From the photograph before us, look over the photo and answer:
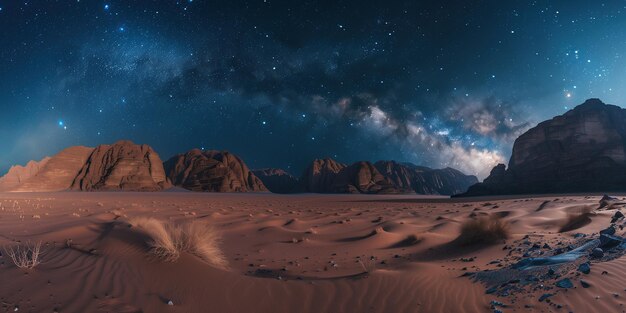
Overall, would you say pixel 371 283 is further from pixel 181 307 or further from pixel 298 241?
pixel 298 241

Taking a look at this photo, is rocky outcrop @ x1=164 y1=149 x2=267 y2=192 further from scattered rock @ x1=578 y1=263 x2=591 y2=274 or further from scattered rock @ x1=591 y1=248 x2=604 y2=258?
scattered rock @ x1=578 y1=263 x2=591 y2=274

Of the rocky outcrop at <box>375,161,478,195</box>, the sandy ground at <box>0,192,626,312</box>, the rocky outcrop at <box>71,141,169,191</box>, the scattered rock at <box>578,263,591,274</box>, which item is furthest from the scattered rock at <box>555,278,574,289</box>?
the rocky outcrop at <box>375,161,478,195</box>

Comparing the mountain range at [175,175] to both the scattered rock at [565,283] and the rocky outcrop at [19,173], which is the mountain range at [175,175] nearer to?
the rocky outcrop at [19,173]

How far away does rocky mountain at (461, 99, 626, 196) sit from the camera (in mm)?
55594

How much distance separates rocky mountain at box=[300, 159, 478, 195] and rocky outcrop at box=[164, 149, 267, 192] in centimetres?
2691

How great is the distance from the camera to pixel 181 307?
13.8 feet

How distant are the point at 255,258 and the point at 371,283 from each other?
3.54m

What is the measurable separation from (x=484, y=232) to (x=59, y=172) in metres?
121

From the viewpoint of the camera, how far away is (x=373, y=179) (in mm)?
124312

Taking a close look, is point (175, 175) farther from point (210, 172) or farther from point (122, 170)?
point (122, 170)

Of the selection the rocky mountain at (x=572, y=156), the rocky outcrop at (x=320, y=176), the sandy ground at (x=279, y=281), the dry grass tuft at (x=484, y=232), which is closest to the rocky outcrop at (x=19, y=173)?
the rocky outcrop at (x=320, y=176)

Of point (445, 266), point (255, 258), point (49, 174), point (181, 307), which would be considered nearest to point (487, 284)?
point (445, 266)

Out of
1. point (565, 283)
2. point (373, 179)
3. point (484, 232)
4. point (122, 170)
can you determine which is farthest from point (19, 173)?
point (565, 283)

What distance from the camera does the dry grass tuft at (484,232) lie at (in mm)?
7688
